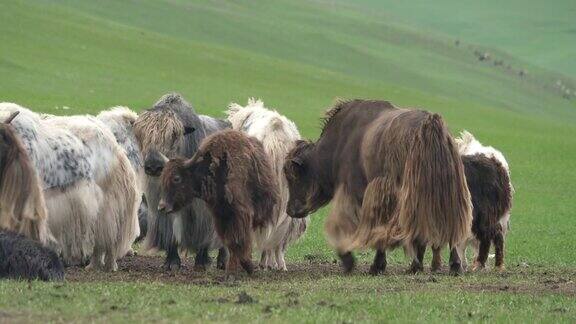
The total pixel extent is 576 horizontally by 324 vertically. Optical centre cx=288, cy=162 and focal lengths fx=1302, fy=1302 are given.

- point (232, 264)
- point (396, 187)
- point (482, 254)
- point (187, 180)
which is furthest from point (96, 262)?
point (482, 254)

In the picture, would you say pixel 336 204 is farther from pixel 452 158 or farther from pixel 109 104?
pixel 109 104

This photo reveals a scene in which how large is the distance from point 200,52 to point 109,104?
1664 centimetres

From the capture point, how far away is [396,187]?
1233 cm

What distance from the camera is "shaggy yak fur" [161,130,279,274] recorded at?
12.0m

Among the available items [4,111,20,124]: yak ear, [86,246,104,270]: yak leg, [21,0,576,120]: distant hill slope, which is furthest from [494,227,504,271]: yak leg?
[21,0,576,120]: distant hill slope

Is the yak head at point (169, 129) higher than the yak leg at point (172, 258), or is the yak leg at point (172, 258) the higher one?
the yak head at point (169, 129)

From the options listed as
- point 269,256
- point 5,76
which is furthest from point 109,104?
point 269,256

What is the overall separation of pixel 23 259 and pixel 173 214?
3.34 m

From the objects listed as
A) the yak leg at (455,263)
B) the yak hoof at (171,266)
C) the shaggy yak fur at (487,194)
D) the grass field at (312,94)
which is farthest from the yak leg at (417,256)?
the yak hoof at (171,266)

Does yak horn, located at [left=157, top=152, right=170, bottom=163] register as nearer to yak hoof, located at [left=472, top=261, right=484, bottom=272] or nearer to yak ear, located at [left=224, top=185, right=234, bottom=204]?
yak ear, located at [left=224, top=185, right=234, bottom=204]

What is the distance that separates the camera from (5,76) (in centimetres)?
4475

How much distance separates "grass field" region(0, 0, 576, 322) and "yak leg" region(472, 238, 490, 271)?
510 mm

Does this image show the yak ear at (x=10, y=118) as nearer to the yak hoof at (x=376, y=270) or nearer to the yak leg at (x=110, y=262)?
the yak leg at (x=110, y=262)

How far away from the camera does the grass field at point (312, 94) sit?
30.9 ft
